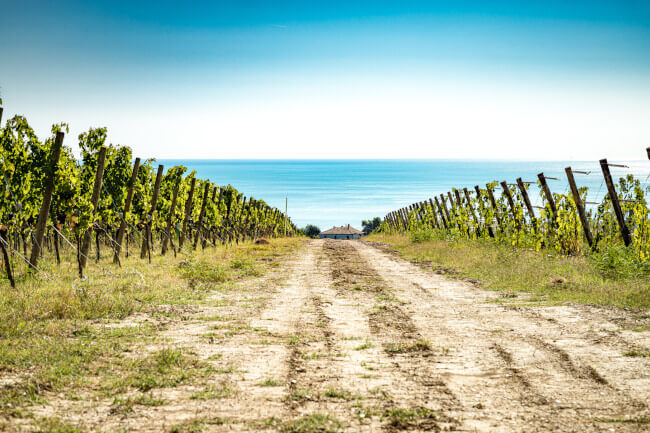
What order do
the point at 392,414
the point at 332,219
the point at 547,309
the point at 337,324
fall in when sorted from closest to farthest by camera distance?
the point at 392,414 → the point at 337,324 → the point at 547,309 → the point at 332,219

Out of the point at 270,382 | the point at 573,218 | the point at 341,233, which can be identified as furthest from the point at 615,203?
the point at 341,233

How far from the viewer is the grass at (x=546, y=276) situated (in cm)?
745

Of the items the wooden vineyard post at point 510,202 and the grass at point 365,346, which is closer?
the grass at point 365,346

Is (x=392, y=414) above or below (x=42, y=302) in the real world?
below

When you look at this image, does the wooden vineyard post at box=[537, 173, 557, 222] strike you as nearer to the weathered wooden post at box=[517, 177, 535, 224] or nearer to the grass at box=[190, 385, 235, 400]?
the weathered wooden post at box=[517, 177, 535, 224]

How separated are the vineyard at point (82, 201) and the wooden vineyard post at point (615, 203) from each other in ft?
34.8

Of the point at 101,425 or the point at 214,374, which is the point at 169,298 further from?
the point at 101,425

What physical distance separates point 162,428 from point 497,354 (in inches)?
128

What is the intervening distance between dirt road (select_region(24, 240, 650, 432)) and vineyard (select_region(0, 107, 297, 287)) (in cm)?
452

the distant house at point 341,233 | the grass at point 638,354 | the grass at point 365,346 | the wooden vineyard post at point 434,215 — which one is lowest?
the distant house at point 341,233

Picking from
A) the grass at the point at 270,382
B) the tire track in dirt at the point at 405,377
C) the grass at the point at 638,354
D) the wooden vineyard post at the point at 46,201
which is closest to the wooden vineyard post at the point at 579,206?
the tire track in dirt at the point at 405,377

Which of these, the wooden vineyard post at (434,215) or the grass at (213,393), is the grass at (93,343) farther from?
the wooden vineyard post at (434,215)

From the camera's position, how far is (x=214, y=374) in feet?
13.9

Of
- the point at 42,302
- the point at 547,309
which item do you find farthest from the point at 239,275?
the point at 547,309
